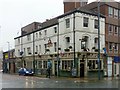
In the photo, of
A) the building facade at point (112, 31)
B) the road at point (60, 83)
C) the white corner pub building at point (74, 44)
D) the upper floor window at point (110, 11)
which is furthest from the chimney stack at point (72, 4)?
the road at point (60, 83)

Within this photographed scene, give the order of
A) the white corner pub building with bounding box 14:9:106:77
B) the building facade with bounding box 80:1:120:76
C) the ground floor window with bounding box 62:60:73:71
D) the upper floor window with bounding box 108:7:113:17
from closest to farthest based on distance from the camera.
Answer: the white corner pub building with bounding box 14:9:106:77
the ground floor window with bounding box 62:60:73:71
the building facade with bounding box 80:1:120:76
the upper floor window with bounding box 108:7:113:17

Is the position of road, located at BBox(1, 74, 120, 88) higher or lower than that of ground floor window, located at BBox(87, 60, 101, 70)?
lower

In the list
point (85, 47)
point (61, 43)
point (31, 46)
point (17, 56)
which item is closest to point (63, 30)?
point (61, 43)

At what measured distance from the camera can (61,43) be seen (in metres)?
43.1

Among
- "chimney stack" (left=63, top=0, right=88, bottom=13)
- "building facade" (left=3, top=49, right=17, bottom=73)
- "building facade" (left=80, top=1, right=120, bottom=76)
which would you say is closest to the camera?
"building facade" (left=80, top=1, right=120, bottom=76)

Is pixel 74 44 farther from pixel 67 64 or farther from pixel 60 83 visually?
pixel 60 83

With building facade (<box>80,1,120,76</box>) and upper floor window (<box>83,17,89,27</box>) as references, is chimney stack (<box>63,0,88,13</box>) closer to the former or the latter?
building facade (<box>80,1,120,76</box>)

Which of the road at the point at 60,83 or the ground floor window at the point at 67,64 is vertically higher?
the ground floor window at the point at 67,64

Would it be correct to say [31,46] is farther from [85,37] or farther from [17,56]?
[85,37]

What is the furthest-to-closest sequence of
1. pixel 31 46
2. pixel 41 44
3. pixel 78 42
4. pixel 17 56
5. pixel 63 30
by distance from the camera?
pixel 17 56 < pixel 31 46 < pixel 41 44 < pixel 63 30 < pixel 78 42

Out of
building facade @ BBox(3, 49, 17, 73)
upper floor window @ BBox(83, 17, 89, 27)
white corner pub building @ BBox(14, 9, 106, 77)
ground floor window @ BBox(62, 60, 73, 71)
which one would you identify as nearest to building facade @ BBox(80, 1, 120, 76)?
white corner pub building @ BBox(14, 9, 106, 77)

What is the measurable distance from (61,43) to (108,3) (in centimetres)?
976

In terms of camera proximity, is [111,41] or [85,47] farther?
[111,41]

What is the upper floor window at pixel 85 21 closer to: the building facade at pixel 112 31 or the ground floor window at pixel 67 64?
the building facade at pixel 112 31
